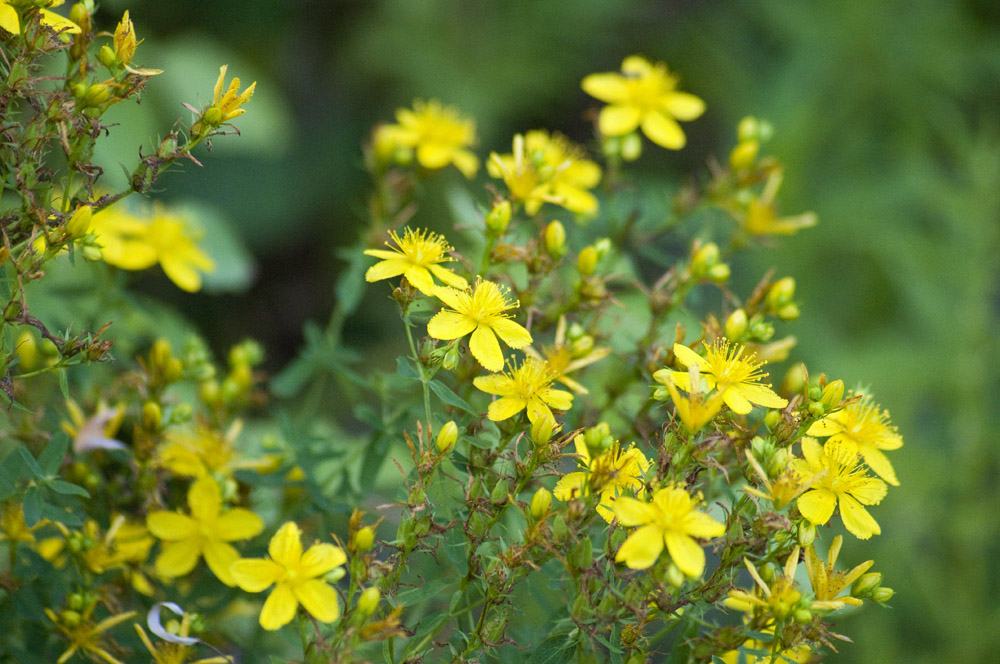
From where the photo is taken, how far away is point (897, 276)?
2.43 meters

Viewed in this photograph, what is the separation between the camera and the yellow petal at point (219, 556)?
0.94m

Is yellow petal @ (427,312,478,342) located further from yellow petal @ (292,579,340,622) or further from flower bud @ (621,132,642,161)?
flower bud @ (621,132,642,161)

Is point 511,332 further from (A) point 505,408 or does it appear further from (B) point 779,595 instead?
(B) point 779,595

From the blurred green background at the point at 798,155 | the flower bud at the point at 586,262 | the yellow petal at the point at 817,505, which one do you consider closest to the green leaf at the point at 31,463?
the flower bud at the point at 586,262

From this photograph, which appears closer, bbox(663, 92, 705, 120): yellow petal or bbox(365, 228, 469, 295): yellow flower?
bbox(365, 228, 469, 295): yellow flower

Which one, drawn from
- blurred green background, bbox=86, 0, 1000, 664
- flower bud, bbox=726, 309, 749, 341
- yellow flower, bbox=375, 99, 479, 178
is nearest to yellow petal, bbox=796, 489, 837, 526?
flower bud, bbox=726, 309, 749, 341

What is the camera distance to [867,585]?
82 centimetres

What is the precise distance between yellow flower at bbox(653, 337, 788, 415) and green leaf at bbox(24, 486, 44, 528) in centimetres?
60

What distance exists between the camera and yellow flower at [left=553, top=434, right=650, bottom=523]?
0.76 meters

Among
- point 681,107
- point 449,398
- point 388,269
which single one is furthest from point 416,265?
point 681,107

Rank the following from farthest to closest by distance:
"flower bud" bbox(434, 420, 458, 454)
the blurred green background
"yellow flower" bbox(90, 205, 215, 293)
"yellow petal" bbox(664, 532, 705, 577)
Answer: the blurred green background < "yellow flower" bbox(90, 205, 215, 293) < "flower bud" bbox(434, 420, 458, 454) < "yellow petal" bbox(664, 532, 705, 577)

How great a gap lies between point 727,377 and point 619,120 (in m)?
0.55

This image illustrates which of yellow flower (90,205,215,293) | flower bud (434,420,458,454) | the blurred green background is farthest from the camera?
the blurred green background

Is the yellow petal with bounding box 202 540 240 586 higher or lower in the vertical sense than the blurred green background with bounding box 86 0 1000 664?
lower
